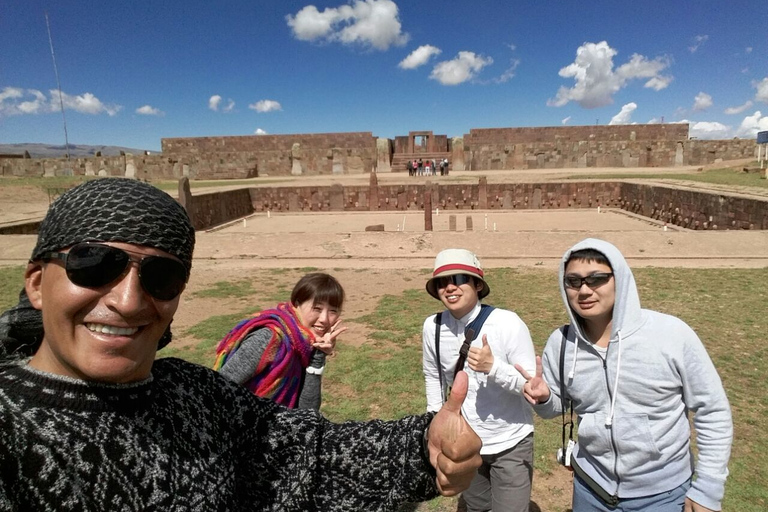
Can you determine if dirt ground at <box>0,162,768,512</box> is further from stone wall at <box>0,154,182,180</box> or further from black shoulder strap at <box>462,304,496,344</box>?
stone wall at <box>0,154,182,180</box>

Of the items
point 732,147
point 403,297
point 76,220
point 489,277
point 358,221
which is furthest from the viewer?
point 732,147

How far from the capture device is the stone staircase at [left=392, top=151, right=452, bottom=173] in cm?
3353

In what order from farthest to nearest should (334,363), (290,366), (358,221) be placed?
(358,221) → (334,363) → (290,366)

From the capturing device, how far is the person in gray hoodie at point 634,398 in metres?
1.70

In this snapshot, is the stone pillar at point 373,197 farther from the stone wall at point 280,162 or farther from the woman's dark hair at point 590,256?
the woman's dark hair at point 590,256

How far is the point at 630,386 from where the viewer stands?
1.75 m

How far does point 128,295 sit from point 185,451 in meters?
0.32

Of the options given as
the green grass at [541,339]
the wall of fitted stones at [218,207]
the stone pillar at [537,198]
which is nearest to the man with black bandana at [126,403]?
the green grass at [541,339]

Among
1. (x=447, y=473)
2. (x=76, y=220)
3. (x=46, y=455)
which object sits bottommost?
(x=447, y=473)

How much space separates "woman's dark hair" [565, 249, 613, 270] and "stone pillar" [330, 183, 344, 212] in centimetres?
1869

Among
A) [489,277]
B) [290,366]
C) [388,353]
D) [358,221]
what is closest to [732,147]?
[358,221]

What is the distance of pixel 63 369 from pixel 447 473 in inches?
30.0

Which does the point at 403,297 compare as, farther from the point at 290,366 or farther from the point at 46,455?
the point at 46,455

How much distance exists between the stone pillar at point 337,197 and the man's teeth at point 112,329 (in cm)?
1959
